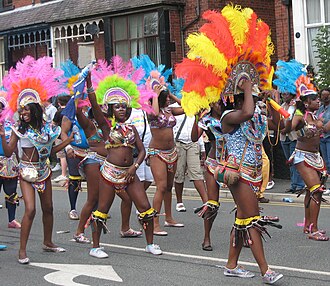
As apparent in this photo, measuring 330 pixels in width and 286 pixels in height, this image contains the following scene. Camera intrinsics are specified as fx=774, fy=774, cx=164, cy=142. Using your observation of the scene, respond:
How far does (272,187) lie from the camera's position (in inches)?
600

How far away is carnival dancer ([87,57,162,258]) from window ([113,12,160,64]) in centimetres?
1344

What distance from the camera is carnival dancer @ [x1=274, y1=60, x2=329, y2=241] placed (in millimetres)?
9633

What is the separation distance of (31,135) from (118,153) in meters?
1.03

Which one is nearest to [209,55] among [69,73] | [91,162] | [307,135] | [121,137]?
[121,137]

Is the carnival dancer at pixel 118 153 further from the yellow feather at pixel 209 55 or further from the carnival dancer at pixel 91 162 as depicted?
the yellow feather at pixel 209 55

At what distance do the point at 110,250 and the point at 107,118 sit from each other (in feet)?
5.32

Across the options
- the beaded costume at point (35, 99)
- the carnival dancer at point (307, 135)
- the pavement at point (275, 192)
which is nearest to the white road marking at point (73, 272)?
the beaded costume at point (35, 99)

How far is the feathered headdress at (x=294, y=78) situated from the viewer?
31.9 feet

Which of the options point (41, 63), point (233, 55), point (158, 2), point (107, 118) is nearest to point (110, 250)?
point (107, 118)

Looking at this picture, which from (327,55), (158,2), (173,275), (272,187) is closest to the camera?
(173,275)

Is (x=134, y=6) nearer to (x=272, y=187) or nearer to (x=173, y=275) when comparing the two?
(x=272, y=187)

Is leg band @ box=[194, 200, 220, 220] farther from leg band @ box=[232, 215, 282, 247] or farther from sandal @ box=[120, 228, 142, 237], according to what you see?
leg band @ box=[232, 215, 282, 247]

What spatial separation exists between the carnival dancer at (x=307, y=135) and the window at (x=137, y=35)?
13.0 metres

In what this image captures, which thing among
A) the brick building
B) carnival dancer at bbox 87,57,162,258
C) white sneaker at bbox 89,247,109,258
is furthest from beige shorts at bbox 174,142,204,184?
the brick building
